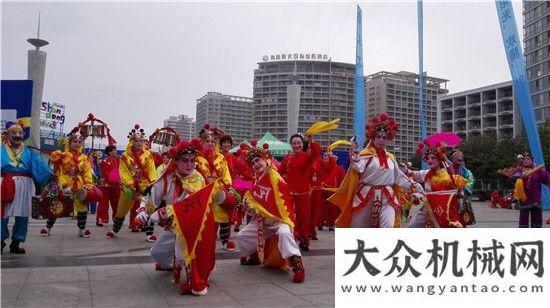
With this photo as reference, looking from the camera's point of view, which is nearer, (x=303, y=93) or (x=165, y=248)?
(x=165, y=248)

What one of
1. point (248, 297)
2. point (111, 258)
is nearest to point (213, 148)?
point (111, 258)

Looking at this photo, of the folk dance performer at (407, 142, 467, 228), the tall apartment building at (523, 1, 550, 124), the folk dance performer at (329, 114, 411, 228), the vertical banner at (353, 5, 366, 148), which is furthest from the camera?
the tall apartment building at (523, 1, 550, 124)

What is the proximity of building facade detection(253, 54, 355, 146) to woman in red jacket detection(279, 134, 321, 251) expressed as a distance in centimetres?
2905

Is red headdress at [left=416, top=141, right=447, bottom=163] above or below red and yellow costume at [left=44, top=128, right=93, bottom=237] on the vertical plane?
above

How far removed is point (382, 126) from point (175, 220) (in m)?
2.74

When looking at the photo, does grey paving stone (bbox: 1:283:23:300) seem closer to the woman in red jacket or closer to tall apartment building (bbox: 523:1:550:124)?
the woman in red jacket

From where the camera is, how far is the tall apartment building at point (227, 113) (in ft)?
144

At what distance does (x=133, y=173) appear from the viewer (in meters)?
8.75

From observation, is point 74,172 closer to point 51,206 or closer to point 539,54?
point 51,206

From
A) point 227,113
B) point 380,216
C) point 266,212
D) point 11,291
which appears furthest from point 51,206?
A: point 227,113

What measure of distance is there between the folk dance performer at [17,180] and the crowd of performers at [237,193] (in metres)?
0.01

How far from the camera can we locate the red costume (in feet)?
32.9

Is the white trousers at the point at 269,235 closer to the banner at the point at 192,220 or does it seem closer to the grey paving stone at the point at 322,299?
the grey paving stone at the point at 322,299

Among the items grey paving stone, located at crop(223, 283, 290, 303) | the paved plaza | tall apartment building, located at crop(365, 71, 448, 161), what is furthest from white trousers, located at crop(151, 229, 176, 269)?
tall apartment building, located at crop(365, 71, 448, 161)
